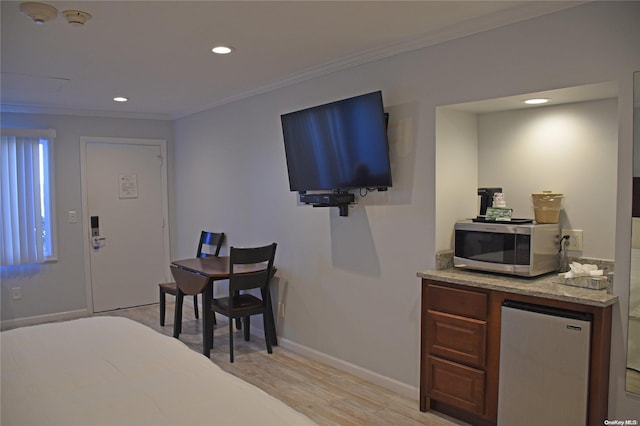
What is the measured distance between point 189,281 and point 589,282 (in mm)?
3015

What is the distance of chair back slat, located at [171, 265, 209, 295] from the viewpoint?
3.80 meters

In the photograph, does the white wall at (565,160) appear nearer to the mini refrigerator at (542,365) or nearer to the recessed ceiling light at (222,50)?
the mini refrigerator at (542,365)

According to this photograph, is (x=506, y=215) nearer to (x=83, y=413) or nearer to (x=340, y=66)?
(x=340, y=66)

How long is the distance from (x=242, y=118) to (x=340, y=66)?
4.79 feet

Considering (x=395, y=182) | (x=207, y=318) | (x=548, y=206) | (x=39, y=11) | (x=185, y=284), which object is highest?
(x=39, y=11)

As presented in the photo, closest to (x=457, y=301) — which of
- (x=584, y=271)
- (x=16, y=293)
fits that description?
(x=584, y=271)

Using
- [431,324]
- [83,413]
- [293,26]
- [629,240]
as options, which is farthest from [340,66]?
[83,413]

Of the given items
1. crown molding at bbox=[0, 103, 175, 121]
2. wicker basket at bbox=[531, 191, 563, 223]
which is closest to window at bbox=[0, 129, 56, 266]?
crown molding at bbox=[0, 103, 175, 121]

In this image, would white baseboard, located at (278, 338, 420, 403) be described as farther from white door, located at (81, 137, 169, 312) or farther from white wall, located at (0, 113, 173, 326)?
white wall, located at (0, 113, 173, 326)

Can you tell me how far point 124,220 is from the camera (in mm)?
5531

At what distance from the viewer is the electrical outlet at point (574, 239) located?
2660 millimetres

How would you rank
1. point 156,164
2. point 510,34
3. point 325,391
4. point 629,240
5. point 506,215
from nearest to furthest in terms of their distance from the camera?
point 629,240, point 510,34, point 506,215, point 325,391, point 156,164

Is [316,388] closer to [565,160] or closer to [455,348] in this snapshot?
[455,348]

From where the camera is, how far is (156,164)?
5766 millimetres
